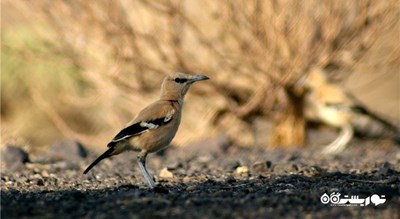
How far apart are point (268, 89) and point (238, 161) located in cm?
222

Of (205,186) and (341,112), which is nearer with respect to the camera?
(205,186)

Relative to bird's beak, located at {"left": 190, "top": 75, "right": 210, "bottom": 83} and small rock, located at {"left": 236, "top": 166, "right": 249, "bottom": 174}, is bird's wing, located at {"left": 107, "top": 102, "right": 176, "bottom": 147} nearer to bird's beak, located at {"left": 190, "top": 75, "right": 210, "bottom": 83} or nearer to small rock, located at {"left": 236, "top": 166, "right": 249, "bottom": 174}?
bird's beak, located at {"left": 190, "top": 75, "right": 210, "bottom": 83}

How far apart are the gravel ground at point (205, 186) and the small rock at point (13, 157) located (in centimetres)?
10

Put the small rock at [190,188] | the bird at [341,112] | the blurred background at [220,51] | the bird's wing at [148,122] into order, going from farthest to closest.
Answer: the bird at [341,112], the blurred background at [220,51], the bird's wing at [148,122], the small rock at [190,188]

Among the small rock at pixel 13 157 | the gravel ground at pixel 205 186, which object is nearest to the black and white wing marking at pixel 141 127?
the gravel ground at pixel 205 186

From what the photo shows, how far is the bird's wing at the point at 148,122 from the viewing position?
773 cm

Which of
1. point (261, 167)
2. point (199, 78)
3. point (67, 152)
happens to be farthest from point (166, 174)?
point (67, 152)

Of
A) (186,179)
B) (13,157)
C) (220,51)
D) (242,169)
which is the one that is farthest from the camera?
(220,51)

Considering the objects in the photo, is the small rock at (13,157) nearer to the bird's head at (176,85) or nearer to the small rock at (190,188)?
the bird's head at (176,85)

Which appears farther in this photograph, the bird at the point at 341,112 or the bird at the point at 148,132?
the bird at the point at 341,112

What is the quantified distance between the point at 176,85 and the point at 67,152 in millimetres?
3777

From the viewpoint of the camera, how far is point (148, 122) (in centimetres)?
780

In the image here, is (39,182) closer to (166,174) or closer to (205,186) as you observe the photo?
(166,174)

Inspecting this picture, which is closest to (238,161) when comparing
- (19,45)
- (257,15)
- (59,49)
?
(257,15)
